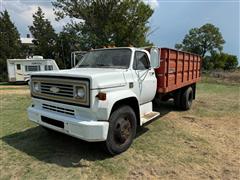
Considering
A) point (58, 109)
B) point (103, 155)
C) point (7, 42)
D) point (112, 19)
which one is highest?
Answer: point (112, 19)

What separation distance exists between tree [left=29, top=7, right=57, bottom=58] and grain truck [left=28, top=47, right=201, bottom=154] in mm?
28856

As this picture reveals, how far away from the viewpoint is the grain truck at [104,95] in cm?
344

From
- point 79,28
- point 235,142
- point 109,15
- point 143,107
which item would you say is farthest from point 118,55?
point 79,28

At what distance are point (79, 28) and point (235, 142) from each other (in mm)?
23209

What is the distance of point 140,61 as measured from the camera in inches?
193

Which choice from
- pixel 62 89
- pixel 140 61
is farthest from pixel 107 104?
pixel 140 61

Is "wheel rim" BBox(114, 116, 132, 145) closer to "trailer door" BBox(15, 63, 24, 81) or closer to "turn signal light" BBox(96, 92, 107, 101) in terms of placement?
"turn signal light" BBox(96, 92, 107, 101)

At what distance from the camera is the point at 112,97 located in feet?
12.0

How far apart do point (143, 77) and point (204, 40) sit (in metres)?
63.7

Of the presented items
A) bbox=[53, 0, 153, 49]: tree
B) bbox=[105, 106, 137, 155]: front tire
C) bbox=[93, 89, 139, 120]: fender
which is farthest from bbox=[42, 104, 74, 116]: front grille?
bbox=[53, 0, 153, 49]: tree

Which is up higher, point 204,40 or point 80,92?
point 204,40

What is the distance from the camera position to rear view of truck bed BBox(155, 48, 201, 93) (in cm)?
545

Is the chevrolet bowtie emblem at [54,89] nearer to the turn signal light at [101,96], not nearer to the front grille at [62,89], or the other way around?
the front grille at [62,89]

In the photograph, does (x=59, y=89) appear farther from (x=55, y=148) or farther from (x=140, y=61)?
(x=140, y=61)
